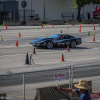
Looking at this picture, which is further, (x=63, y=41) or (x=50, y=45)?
(x=63, y=41)

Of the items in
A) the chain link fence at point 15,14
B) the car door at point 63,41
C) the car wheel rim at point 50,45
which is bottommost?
the car wheel rim at point 50,45

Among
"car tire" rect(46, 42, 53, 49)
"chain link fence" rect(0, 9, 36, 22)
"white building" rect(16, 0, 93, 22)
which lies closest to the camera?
"car tire" rect(46, 42, 53, 49)

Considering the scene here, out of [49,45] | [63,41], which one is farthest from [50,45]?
[63,41]

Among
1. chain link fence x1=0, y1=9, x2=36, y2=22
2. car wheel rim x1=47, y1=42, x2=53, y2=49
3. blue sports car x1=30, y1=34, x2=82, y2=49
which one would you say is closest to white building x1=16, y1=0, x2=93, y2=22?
chain link fence x1=0, y1=9, x2=36, y2=22

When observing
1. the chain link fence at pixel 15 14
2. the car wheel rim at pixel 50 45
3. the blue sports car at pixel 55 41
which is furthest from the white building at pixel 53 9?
the car wheel rim at pixel 50 45

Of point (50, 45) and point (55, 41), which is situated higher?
point (55, 41)

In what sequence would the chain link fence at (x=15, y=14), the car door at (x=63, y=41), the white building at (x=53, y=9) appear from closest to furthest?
the car door at (x=63, y=41) < the chain link fence at (x=15, y=14) < the white building at (x=53, y=9)

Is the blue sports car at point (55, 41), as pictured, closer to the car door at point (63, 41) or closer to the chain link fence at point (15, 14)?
the car door at point (63, 41)

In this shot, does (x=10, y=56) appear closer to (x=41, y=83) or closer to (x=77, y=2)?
(x=41, y=83)

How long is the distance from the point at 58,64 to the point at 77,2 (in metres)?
41.2

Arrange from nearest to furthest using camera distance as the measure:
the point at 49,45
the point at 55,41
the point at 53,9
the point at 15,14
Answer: the point at 49,45
the point at 55,41
the point at 15,14
the point at 53,9

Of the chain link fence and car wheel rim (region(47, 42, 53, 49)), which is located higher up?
the chain link fence

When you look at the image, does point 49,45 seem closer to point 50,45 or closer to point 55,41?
point 50,45

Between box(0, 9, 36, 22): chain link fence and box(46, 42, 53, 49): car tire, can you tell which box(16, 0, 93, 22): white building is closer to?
box(0, 9, 36, 22): chain link fence
